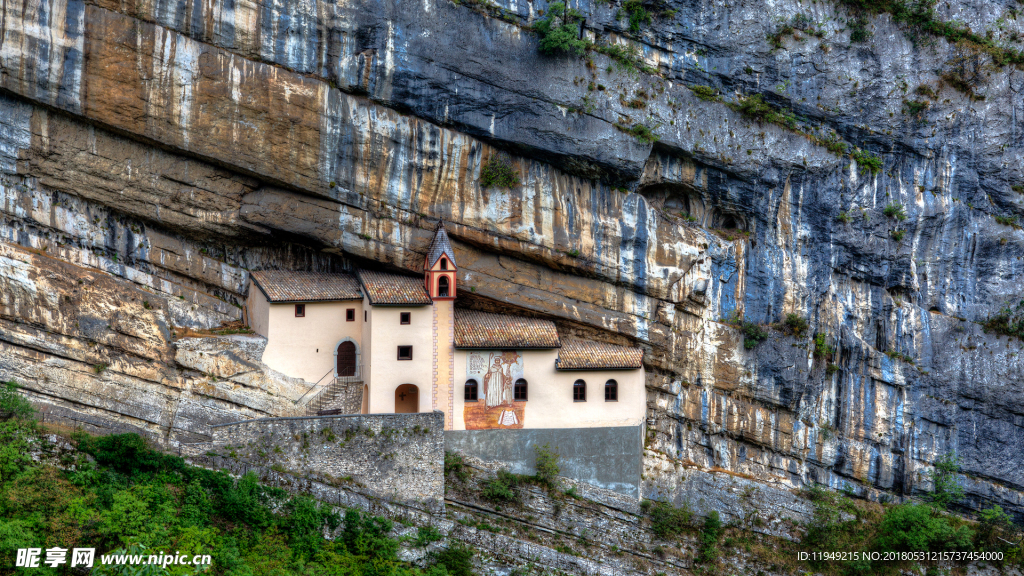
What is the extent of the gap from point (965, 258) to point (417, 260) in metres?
22.0

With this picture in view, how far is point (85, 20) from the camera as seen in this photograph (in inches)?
1314

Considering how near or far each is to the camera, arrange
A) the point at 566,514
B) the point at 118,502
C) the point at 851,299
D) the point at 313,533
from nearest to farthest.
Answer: the point at 118,502 → the point at 313,533 → the point at 566,514 → the point at 851,299

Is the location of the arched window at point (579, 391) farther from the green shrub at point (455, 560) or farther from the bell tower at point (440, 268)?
the green shrub at point (455, 560)

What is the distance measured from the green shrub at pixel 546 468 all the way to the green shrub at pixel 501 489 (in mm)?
898

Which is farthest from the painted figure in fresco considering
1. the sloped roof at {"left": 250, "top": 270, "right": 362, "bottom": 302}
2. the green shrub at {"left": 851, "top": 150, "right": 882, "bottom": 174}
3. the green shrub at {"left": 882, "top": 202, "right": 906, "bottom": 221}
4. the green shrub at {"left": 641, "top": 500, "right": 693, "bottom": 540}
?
the green shrub at {"left": 882, "top": 202, "right": 906, "bottom": 221}

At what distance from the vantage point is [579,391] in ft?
125

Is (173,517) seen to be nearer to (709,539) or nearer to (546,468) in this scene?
(546,468)

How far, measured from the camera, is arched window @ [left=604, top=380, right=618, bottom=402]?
38531 mm

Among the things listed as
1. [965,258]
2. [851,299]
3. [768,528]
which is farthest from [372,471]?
[965,258]

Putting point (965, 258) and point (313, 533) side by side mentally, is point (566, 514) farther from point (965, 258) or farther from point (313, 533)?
point (965, 258)

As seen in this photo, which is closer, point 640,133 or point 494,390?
point 640,133

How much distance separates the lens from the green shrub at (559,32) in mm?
36344

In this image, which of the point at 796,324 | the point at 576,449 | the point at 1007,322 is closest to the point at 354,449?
the point at 576,449

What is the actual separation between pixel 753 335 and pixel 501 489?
11.5 m
